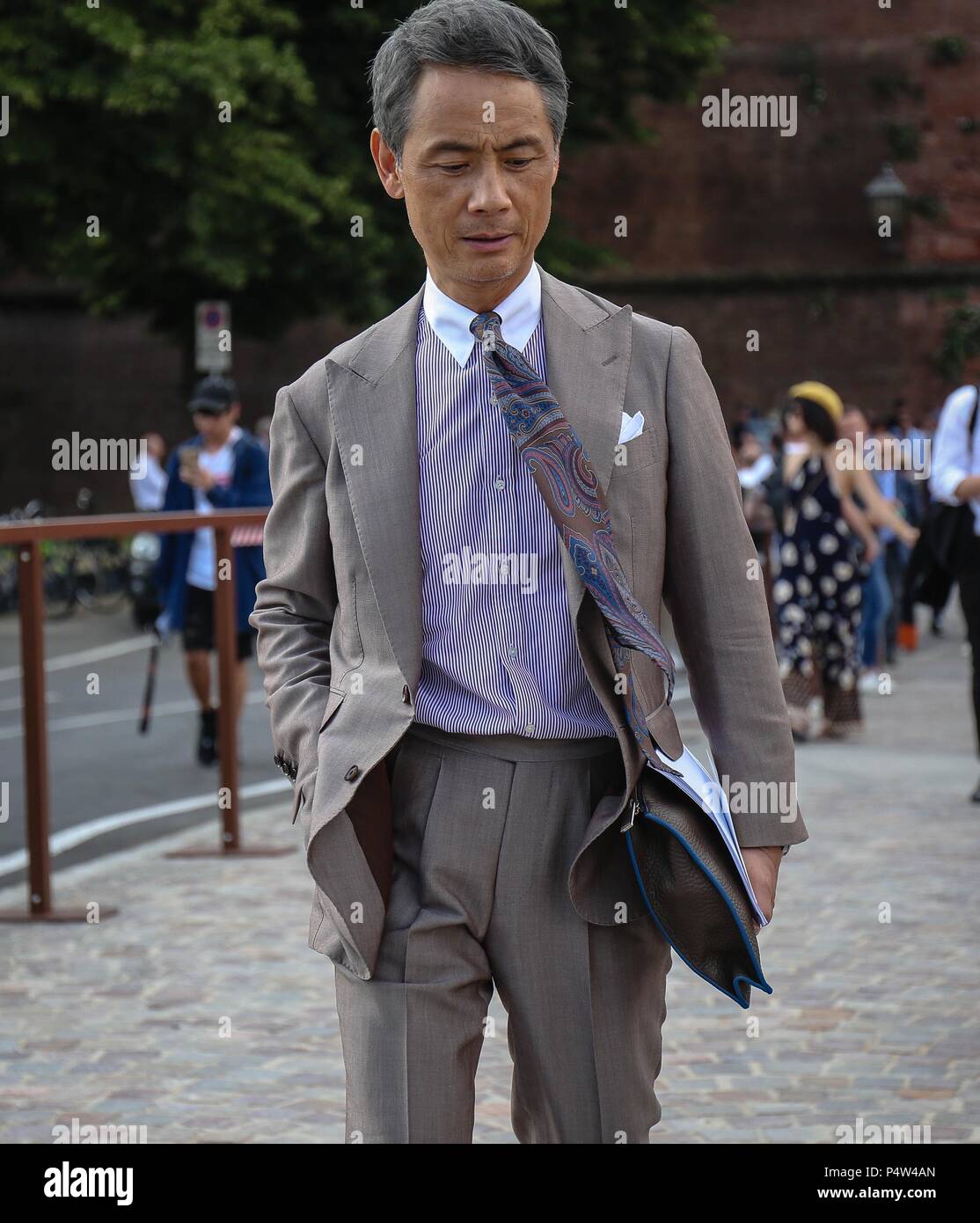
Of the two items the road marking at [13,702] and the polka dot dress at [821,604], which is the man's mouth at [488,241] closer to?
the polka dot dress at [821,604]

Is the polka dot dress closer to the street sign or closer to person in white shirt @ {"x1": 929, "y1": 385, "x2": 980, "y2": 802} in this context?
person in white shirt @ {"x1": 929, "y1": 385, "x2": 980, "y2": 802}

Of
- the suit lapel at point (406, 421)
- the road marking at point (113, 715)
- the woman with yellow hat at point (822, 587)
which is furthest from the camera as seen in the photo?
the road marking at point (113, 715)

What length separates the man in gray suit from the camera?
8.25 ft

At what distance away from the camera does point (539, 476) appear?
2459 millimetres

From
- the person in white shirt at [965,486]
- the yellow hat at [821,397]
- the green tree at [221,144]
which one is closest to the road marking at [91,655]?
the green tree at [221,144]

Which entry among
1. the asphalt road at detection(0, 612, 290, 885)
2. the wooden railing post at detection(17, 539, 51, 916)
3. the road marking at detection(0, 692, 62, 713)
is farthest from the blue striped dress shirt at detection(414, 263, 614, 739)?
the road marking at detection(0, 692, 62, 713)

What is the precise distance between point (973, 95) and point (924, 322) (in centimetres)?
411

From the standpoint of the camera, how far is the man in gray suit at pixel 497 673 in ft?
8.25

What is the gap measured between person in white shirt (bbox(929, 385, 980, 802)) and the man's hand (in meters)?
5.71

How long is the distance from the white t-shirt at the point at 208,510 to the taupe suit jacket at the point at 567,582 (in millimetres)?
5688

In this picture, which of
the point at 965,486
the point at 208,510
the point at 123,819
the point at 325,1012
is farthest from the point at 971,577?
the point at 208,510

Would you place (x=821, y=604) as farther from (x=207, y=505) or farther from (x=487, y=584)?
(x=487, y=584)

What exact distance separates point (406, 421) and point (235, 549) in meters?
5.94

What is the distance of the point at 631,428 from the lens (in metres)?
2.57
